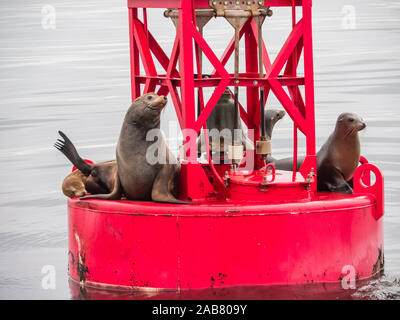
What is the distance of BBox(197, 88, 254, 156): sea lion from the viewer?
1226cm

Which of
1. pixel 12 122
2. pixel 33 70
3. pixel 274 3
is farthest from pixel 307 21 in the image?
pixel 33 70

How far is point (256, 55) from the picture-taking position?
41.5 feet

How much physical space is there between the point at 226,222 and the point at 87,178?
195cm

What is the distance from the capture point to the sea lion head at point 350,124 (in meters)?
12.1

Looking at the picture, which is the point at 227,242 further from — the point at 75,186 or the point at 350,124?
the point at 350,124

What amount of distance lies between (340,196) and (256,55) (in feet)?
6.57

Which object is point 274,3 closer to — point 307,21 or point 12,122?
point 307,21

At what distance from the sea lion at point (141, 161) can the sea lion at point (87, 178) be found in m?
0.43

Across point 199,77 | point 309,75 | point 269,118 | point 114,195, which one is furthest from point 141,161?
point 269,118

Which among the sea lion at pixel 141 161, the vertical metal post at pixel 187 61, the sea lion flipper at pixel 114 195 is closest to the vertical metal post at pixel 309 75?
the vertical metal post at pixel 187 61

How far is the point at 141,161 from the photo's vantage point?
37.8ft

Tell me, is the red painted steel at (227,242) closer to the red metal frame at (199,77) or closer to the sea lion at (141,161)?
the sea lion at (141,161)

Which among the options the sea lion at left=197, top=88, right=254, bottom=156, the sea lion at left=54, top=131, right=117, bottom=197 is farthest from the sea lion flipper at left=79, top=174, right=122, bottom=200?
the sea lion at left=197, top=88, right=254, bottom=156

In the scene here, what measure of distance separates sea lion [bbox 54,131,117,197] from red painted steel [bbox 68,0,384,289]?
28 cm
